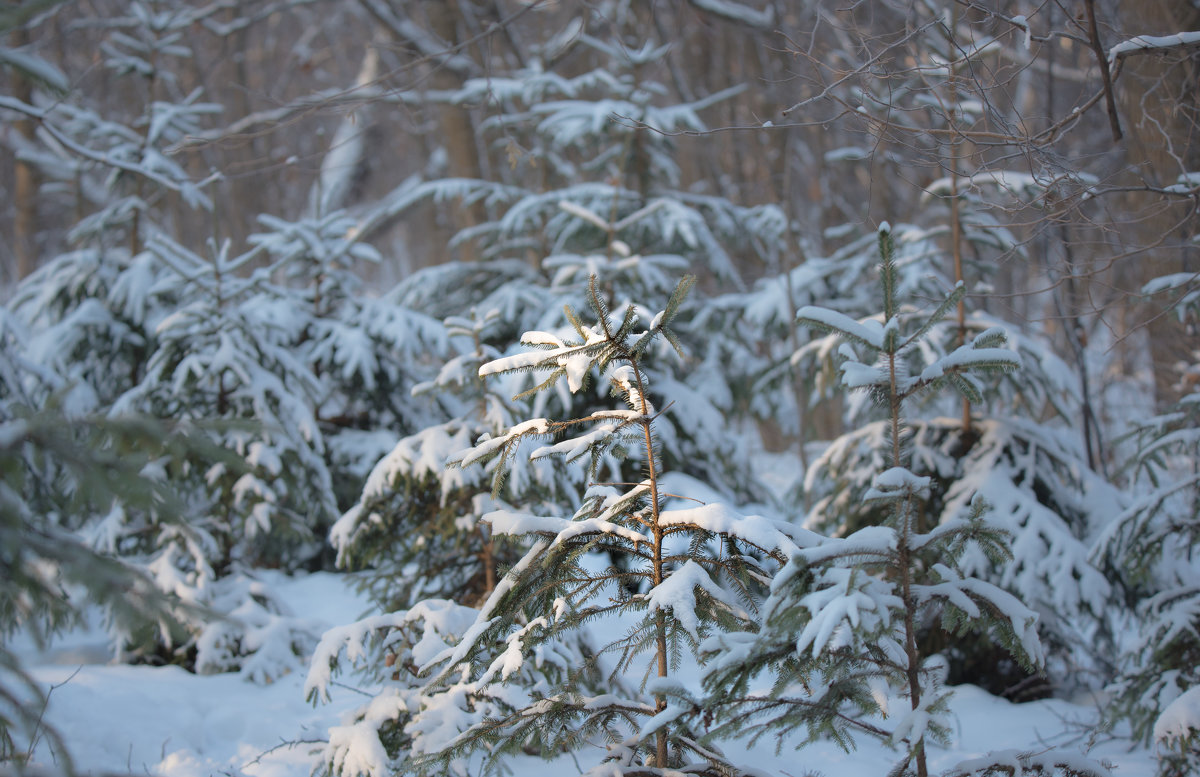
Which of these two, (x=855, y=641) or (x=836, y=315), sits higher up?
(x=836, y=315)

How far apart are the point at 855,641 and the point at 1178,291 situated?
11.6ft

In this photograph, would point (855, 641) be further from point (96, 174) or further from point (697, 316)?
point (96, 174)

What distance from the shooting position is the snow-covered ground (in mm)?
3369

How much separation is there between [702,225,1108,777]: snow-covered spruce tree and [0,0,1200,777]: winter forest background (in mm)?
16

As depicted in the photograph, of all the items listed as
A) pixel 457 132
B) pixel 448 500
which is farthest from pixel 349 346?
pixel 457 132

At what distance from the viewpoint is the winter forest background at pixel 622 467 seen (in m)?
2.23

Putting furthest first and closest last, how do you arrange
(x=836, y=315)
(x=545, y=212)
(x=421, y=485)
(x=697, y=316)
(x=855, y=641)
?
(x=545, y=212) < (x=697, y=316) < (x=421, y=485) < (x=836, y=315) < (x=855, y=641)

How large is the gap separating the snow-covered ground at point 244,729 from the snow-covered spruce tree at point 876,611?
1073mm

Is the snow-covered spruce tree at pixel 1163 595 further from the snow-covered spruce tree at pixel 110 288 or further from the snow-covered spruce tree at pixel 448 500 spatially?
the snow-covered spruce tree at pixel 110 288

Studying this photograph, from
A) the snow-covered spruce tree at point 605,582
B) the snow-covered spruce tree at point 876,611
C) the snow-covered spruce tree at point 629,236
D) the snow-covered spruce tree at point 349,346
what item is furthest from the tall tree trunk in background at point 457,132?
the snow-covered spruce tree at point 876,611

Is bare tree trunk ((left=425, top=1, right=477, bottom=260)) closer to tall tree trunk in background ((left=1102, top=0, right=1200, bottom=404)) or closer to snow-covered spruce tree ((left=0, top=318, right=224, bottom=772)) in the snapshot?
tall tree trunk in background ((left=1102, top=0, right=1200, bottom=404))

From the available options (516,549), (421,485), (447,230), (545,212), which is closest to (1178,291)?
(516,549)

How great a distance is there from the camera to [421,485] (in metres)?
3.72

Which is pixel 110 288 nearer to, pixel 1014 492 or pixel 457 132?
pixel 457 132
